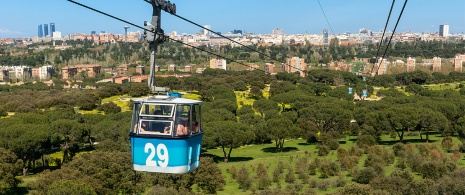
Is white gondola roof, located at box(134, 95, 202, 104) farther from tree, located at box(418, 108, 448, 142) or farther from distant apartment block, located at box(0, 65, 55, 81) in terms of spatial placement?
distant apartment block, located at box(0, 65, 55, 81)

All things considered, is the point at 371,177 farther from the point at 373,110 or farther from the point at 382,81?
the point at 382,81

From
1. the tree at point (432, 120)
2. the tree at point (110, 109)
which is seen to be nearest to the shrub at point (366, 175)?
the tree at point (432, 120)

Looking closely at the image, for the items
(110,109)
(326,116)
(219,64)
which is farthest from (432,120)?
(219,64)

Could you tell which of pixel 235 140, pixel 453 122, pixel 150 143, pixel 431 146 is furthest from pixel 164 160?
pixel 453 122

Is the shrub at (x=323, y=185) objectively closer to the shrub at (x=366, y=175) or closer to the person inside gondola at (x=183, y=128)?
the shrub at (x=366, y=175)

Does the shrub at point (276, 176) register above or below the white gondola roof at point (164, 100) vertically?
below
